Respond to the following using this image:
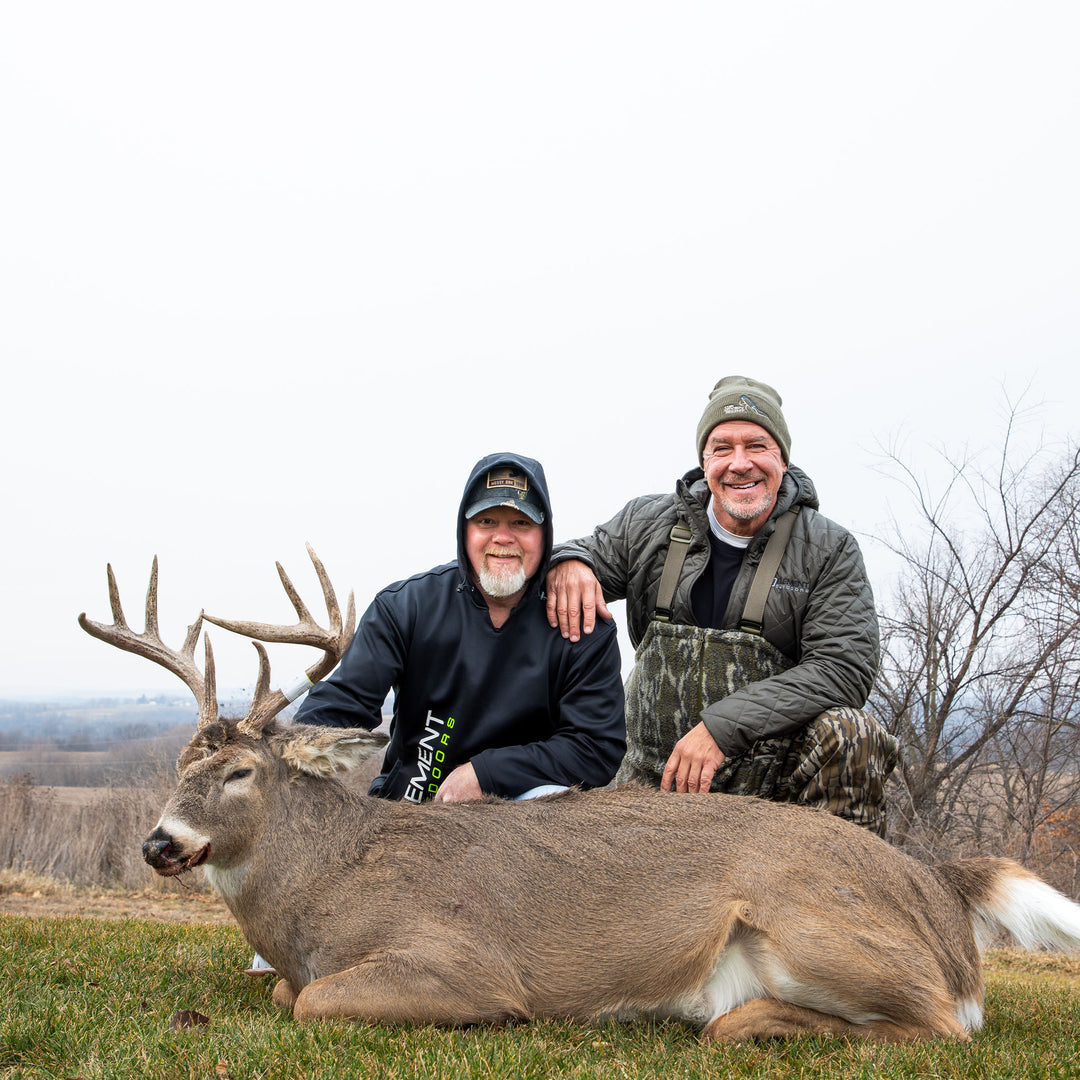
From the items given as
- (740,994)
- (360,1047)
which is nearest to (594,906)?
(740,994)

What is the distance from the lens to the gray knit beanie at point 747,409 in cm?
687

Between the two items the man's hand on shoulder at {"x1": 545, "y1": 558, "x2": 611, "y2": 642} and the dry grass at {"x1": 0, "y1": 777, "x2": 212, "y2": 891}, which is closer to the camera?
the man's hand on shoulder at {"x1": 545, "y1": 558, "x2": 611, "y2": 642}

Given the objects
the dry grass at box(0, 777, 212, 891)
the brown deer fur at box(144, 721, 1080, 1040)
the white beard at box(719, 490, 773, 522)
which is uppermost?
the white beard at box(719, 490, 773, 522)

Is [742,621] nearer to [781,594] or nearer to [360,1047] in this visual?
[781,594]

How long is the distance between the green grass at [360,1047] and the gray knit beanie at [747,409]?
3613mm

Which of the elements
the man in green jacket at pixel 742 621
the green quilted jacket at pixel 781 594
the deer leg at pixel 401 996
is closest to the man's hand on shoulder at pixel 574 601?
the man in green jacket at pixel 742 621

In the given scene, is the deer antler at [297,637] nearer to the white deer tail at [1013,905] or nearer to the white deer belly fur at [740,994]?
the white deer belly fur at [740,994]

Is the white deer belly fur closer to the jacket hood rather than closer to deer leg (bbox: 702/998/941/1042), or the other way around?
deer leg (bbox: 702/998/941/1042)

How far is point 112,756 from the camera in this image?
2844 centimetres

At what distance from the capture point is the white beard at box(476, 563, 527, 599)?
6.01 m

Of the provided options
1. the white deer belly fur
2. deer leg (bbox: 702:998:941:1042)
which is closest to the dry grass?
the white deer belly fur

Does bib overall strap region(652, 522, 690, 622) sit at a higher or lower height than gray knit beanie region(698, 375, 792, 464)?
lower

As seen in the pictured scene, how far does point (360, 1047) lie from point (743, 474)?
4.16 m

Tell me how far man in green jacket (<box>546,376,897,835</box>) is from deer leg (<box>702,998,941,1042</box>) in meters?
1.49
